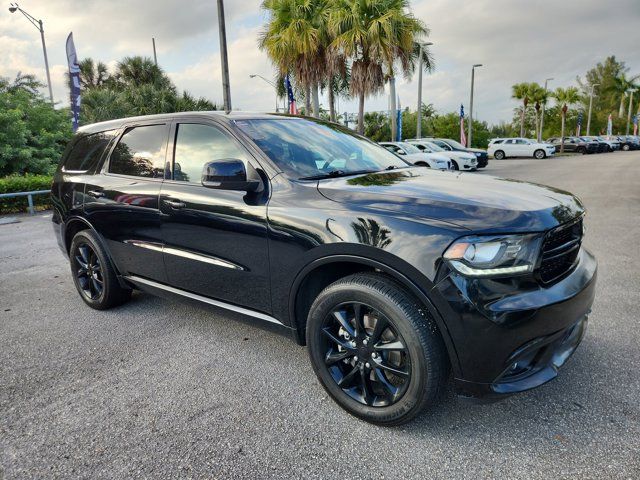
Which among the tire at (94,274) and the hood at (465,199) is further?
the tire at (94,274)

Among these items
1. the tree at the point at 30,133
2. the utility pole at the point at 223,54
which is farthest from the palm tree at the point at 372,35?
the tree at the point at 30,133

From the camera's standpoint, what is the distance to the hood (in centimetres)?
220

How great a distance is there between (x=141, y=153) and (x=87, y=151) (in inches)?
38.1

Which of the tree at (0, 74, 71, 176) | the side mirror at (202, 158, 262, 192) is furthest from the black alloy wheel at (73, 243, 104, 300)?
the tree at (0, 74, 71, 176)

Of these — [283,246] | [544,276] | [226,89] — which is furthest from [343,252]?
[226,89]

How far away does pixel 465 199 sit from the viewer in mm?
2381

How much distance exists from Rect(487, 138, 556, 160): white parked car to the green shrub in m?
30.4

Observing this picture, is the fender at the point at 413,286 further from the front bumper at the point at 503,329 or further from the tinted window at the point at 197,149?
the tinted window at the point at 197,149

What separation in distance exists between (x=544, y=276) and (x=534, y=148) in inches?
1359

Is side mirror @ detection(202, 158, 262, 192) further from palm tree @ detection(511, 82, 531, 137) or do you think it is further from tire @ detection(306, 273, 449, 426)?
palm tree @ detection(511, 82, 531, 137)

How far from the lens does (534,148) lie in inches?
1302

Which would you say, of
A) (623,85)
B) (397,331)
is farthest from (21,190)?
(623,85)

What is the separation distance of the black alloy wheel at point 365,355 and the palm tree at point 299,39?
68.1 feet

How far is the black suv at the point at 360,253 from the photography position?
2148mm
